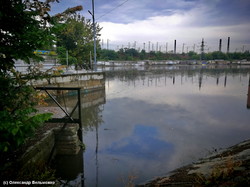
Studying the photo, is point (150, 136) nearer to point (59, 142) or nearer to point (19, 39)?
point (59, 142)

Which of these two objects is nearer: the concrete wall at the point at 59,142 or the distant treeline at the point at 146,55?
the concrete wall at the point at 59,142

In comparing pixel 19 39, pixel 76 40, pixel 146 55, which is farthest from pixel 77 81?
pixel 146 55

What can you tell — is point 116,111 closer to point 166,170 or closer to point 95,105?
point 95,105

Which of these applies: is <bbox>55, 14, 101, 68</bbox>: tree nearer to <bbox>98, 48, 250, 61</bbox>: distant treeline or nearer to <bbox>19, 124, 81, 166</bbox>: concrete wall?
<bbox>19, 124, 81, 166</bbox>: concrete wall

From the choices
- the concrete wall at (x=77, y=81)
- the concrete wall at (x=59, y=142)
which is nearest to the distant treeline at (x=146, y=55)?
the concrete wall at (x=77, y=81)

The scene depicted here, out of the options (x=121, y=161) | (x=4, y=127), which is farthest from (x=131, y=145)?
(x=4, y=127)

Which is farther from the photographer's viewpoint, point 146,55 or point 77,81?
point 146,55

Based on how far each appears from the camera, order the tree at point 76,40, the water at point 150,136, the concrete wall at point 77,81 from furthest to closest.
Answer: the tree at point 76,40
the concrete wall at point 77,81
the water at point 150,136

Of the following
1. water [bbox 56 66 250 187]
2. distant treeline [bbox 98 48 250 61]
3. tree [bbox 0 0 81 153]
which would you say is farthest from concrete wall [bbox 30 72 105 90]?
distant treeline [bbox 98 48 250 61]

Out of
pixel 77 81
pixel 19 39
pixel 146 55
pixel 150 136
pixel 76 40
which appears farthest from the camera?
pixel 146 55

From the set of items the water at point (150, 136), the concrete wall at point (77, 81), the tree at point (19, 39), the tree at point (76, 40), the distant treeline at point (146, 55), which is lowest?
the water at point (150, 136)

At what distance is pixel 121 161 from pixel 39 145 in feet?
8.34

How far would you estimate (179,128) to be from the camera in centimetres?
796

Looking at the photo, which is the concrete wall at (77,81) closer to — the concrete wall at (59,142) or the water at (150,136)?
the water at (150,136)
